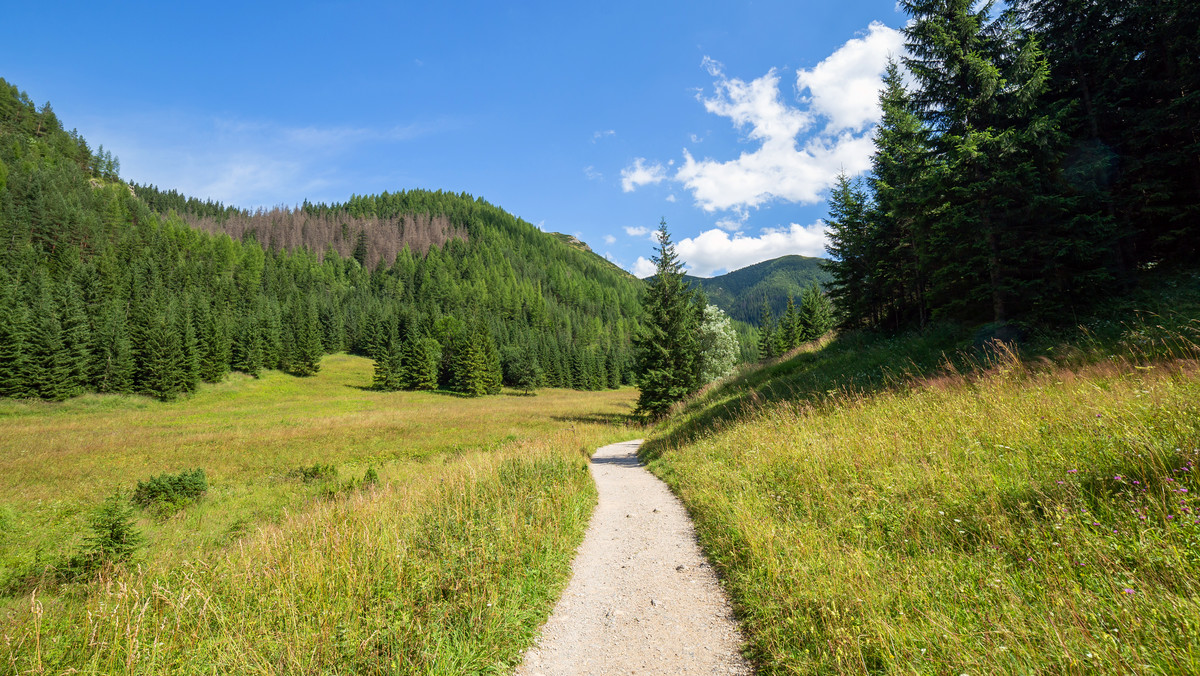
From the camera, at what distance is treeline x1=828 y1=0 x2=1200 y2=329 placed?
12531 mm

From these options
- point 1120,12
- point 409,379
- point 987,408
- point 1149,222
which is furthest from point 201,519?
point 409,379

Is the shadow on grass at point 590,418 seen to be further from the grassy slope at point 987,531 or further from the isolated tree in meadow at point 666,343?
the grassy slope at point 987,531

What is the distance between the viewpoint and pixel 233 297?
88.8m

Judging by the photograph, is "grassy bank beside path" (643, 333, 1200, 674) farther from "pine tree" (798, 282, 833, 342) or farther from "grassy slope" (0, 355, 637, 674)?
"pine tree" (798, 282, 833, 342)

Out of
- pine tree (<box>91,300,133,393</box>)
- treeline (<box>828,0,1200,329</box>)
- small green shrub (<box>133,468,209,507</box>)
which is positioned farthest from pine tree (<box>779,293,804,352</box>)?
pine tree (<box>91,300,133,393</box>)

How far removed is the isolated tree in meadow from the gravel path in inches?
754

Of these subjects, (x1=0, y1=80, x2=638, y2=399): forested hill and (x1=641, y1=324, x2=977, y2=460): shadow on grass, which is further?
(x1=0, y1=80, x2=638, y2=399): forested hill

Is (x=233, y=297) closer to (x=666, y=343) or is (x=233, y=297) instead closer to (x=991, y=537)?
(x=666, y=343)

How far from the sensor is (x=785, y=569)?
15.3 ft

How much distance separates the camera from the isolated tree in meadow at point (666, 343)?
26.7 meters

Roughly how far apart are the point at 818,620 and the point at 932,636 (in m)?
0.94

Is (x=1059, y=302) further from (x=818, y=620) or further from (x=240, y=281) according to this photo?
(x=240, y=281)

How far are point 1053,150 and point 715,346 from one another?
24625 mm

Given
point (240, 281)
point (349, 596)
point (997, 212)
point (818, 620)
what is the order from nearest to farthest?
point (818, 620) → point (349, 596) → point (997, 212) → point (240, 281)
